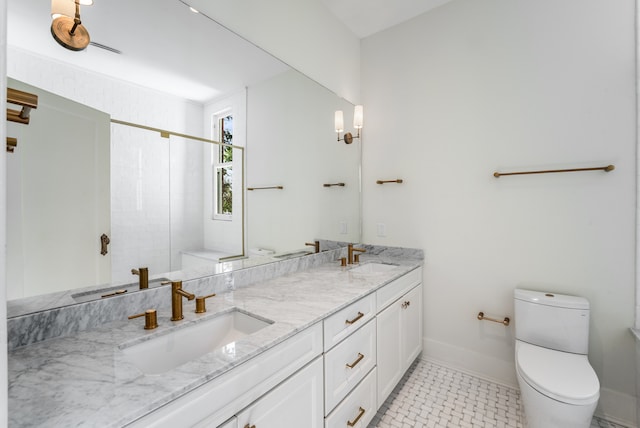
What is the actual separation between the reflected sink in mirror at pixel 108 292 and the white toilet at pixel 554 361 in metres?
1.86

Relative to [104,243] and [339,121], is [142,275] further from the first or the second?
[339,121]

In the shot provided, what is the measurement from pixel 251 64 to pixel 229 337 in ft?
4.87

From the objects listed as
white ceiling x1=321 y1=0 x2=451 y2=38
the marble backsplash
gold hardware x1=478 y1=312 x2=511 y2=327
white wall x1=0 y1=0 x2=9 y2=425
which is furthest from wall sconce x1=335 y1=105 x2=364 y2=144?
white wall x1=0 y1=0 x2=9 y2=425

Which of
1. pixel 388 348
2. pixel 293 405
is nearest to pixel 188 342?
pixel 293 405

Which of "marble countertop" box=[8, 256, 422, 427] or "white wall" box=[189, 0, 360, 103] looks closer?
"marble countertop" box=[8, 256, 422, 427]

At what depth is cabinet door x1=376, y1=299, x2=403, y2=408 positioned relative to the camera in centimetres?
169

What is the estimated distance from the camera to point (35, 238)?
0.94m

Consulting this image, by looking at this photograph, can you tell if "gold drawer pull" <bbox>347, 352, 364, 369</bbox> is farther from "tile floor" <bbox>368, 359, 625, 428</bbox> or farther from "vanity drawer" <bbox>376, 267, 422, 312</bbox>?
"tile floor" <bbox>368, 359, 625, 428</bbox>

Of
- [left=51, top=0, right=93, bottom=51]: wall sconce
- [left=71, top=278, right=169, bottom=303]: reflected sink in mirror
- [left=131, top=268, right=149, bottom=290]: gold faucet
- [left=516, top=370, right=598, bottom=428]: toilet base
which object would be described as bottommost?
[left=516, top=370, right=598, bottom=428]: toilet base

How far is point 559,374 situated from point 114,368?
1.92 metres

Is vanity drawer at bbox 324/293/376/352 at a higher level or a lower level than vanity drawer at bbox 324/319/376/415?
Answer: higher

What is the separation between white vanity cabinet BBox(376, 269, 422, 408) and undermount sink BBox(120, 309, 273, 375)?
0.79m

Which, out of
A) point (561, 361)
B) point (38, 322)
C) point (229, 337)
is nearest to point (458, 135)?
point (561, 361)

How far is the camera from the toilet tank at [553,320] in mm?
1661
